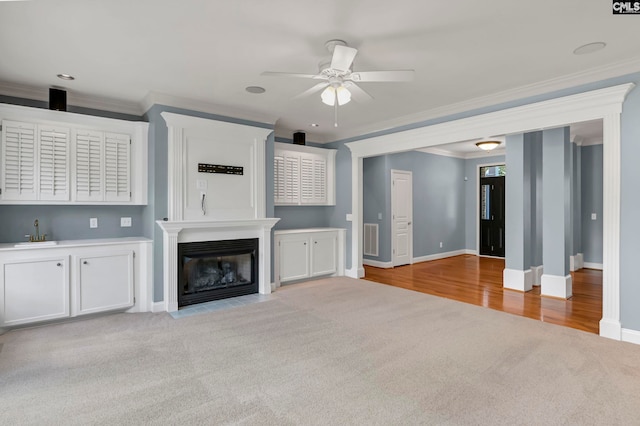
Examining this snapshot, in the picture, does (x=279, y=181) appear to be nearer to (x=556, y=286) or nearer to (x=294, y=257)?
(x=294, y=257)

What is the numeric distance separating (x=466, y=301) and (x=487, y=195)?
5021 mm

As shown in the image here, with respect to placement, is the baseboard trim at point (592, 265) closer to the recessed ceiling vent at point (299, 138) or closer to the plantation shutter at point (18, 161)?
the recessed ceiling vent at point (299, 138)

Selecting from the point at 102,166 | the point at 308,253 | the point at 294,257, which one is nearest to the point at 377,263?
the point at 308,253

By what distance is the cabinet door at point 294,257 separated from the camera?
5.51m

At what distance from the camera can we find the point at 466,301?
469 cm

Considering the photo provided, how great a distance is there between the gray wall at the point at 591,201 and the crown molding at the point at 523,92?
4.62 metres

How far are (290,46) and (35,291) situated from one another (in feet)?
11.8

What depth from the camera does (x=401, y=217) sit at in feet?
24.9

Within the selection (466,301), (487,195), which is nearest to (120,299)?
(466,301)

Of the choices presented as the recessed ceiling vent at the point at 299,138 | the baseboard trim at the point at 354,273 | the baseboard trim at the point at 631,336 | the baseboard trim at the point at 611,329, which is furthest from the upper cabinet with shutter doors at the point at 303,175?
the baseboard trim at the point at 631,336

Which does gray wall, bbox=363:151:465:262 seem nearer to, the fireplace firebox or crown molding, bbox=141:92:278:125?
crown molding, bbox=141:92:278:125

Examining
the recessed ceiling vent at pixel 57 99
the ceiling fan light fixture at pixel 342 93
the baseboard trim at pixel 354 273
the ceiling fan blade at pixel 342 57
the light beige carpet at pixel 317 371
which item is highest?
the recessed ceiling vent at pixel 57 99

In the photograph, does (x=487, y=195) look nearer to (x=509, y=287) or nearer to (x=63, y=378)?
(x=509, y=287)

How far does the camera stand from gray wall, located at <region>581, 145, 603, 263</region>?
7102 mm
